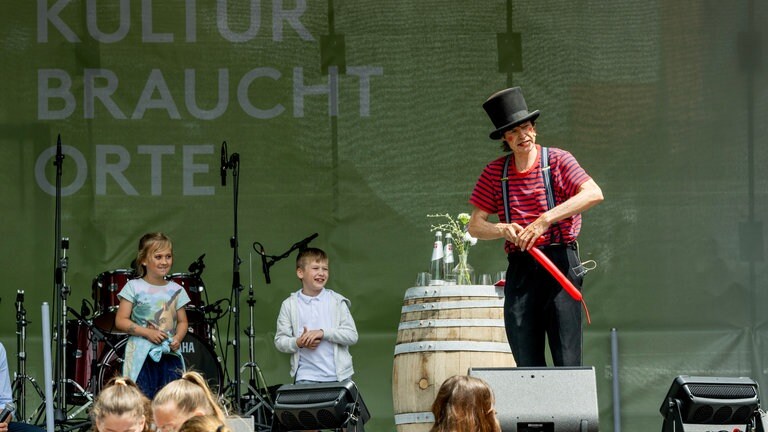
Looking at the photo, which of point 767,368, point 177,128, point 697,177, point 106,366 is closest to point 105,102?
point 177,128

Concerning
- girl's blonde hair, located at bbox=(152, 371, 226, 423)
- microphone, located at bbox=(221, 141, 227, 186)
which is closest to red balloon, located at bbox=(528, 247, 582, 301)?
girl's blonde hair, located at bbox=(152, 371, 226, 423)

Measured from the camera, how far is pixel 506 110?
5.39 m

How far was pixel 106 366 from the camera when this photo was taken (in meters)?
7.12

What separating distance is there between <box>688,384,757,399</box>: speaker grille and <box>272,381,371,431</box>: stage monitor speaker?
1.24 metres

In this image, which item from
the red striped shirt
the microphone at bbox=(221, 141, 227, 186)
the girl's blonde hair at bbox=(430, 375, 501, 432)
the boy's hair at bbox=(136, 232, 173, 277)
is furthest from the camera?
the microphone at bbox=(221, 141, 227, 186)

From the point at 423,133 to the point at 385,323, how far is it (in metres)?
1.16

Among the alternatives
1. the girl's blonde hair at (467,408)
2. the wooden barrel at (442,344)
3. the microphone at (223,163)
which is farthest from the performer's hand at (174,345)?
the girl's blonde hair at (467,408)

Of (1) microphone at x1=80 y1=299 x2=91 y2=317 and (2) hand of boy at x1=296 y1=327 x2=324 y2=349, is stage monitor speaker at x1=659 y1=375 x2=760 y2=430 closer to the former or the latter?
(2) hand of boy at x1=296 y1=327 x2=324 y2=349

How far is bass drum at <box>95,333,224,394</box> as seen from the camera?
280 inches

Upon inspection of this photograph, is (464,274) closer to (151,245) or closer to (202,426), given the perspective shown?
(151,245)

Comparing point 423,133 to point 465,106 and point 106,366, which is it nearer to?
point 465,106

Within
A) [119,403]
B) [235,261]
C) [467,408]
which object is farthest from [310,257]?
[467,408]

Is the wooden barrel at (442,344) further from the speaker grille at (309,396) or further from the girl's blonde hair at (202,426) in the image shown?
the girl's blonde hair at (202,426)

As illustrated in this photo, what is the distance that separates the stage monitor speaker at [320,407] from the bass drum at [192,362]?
2.22 metres
